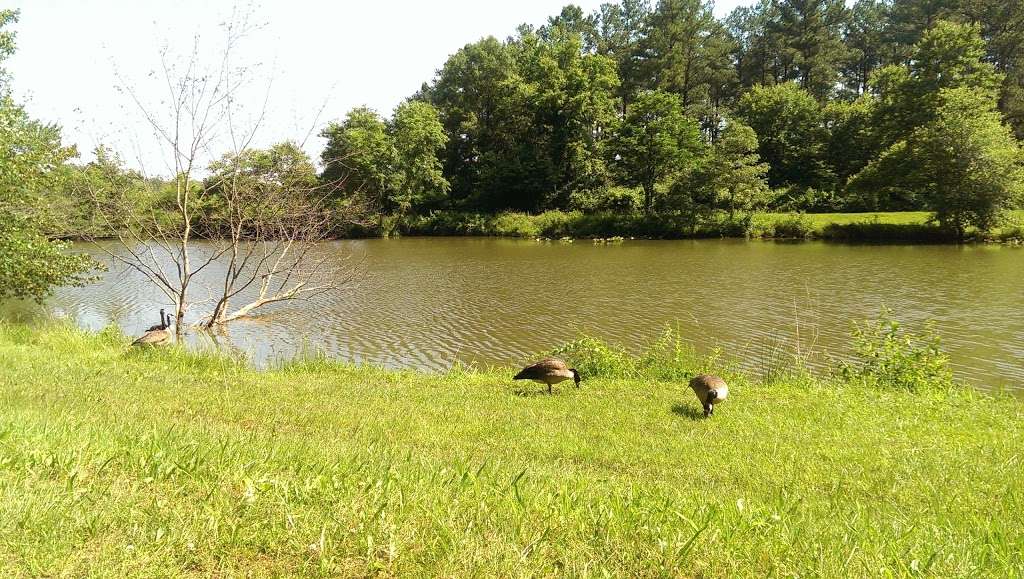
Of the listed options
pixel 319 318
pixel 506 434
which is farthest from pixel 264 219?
pixel 506 434

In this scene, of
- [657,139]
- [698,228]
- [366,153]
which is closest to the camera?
[698,228]

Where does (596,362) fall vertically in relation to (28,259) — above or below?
below

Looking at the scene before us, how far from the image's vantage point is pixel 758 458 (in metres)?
6.02

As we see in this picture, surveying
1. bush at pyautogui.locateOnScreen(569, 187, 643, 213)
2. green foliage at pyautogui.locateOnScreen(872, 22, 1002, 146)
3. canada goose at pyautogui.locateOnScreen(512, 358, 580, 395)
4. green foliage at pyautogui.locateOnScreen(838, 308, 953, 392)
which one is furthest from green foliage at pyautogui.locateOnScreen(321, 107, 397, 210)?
green foliage at pyautogui.locateOnScreen(838, 308, 953, 392)

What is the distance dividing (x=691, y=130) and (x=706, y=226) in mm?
11203

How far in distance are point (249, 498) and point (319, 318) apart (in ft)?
54.6

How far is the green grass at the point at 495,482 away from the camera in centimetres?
288

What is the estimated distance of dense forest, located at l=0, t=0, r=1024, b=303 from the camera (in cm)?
3575

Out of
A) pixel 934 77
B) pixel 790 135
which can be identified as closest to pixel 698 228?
Result: pixel 790 135

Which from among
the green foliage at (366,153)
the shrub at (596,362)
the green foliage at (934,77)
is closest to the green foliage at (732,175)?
the green foliage at (934,77)

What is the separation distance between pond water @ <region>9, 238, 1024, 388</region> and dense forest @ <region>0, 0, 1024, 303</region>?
13.4 ft

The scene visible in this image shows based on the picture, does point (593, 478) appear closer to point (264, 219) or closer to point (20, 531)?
point (20, 531)

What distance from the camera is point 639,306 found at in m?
19.7

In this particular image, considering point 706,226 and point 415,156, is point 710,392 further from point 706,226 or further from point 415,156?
point 415,156
